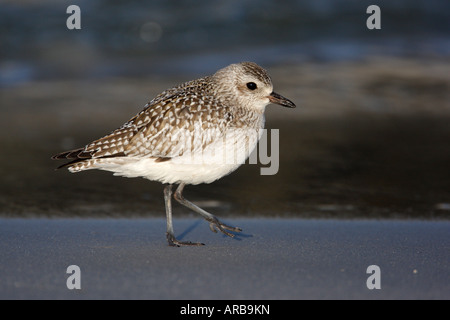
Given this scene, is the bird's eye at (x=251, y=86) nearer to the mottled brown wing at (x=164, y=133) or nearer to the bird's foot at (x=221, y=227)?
the mottled brown wing at (x=164, y=133)

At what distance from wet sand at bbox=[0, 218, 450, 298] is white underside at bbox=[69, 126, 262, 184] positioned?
1.83 ft

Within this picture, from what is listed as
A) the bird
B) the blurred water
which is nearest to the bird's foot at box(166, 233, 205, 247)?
the bird

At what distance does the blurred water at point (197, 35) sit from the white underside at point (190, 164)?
7846 mm

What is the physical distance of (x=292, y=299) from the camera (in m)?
4.44

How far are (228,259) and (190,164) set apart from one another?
929mm

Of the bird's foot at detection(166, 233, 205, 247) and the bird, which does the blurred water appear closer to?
the bird

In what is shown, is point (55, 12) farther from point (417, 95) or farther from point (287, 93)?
point (417, 95)

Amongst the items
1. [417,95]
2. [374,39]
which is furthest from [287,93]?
[374,39]

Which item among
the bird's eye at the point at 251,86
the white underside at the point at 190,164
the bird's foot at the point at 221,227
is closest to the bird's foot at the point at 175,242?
the bird's foot at the point at 221,227

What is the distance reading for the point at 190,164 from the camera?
19.1ft

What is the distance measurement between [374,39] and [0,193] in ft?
35.5

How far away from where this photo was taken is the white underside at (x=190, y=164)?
5.81m

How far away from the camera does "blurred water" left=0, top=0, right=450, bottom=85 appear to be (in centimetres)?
1453

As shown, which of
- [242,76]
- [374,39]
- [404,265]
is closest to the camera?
[404,265]
